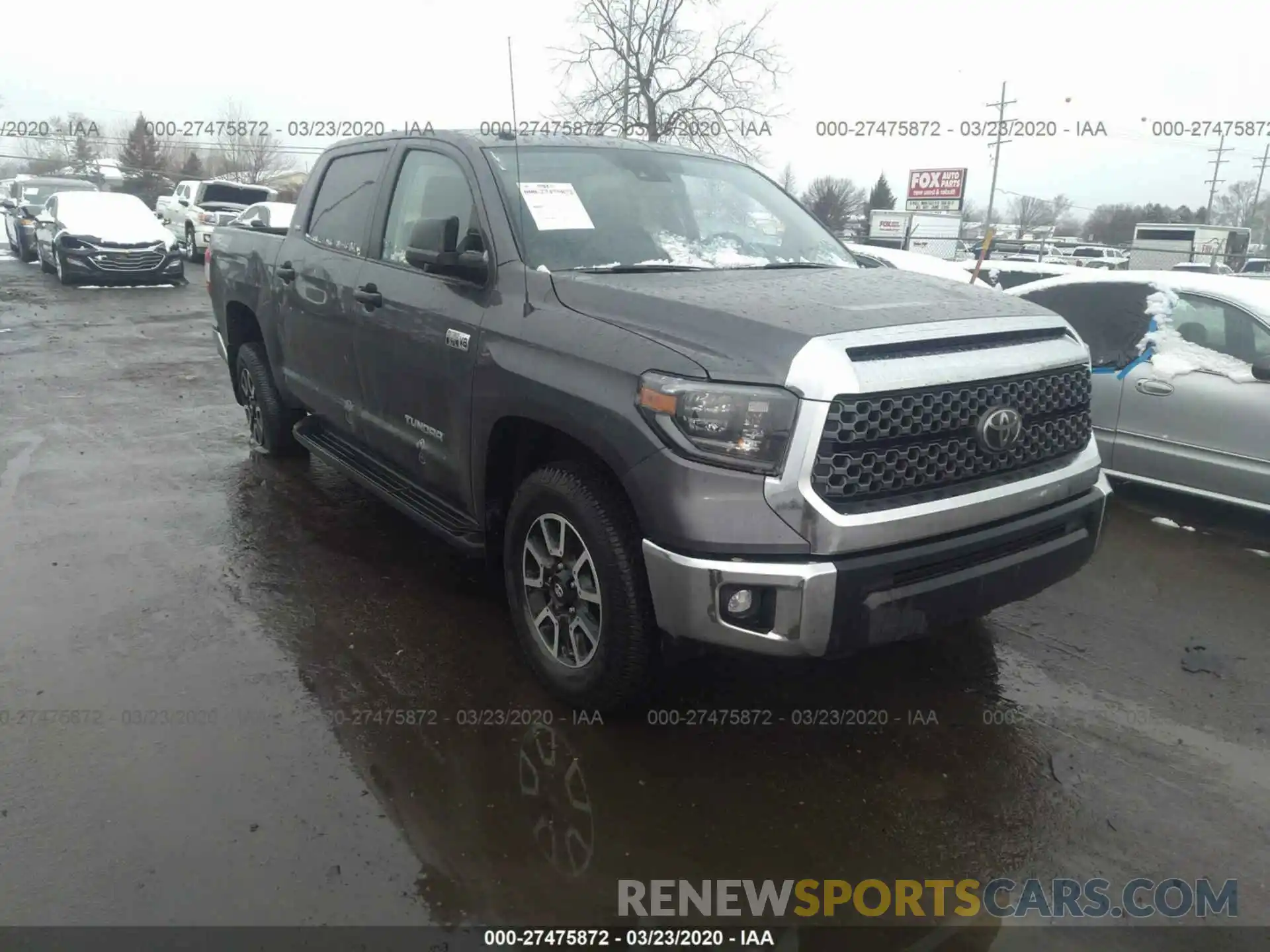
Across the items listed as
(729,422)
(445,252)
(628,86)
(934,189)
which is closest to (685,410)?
(729,422)

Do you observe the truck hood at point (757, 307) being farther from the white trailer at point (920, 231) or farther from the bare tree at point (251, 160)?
the bare tree at point (251, 160)

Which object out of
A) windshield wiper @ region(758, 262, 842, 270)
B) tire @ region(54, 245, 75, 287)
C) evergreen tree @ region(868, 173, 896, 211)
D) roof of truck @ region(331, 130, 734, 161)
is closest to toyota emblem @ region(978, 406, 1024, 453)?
windshield wiper @ region(758, 262, 842, 270)

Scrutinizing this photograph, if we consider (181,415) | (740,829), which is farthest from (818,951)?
(181,415)

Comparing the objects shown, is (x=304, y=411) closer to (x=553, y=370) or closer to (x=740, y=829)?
(x=553, y=370)

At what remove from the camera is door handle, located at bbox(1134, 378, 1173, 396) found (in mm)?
5613

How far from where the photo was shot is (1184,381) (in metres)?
5.55

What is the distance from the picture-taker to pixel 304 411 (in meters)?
6.15

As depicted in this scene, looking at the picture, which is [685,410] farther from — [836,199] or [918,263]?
[836,199]

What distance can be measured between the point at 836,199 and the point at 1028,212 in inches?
1901

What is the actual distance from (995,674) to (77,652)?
373 cm

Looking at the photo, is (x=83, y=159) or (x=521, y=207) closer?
(x=521, y=207)

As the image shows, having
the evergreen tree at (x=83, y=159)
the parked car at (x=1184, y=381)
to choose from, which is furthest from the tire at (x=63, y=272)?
the evergreen tree at (x=83, y=159)

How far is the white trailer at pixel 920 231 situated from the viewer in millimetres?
33750

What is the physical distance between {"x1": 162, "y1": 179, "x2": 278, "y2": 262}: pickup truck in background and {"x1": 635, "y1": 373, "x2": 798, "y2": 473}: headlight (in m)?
20.3
